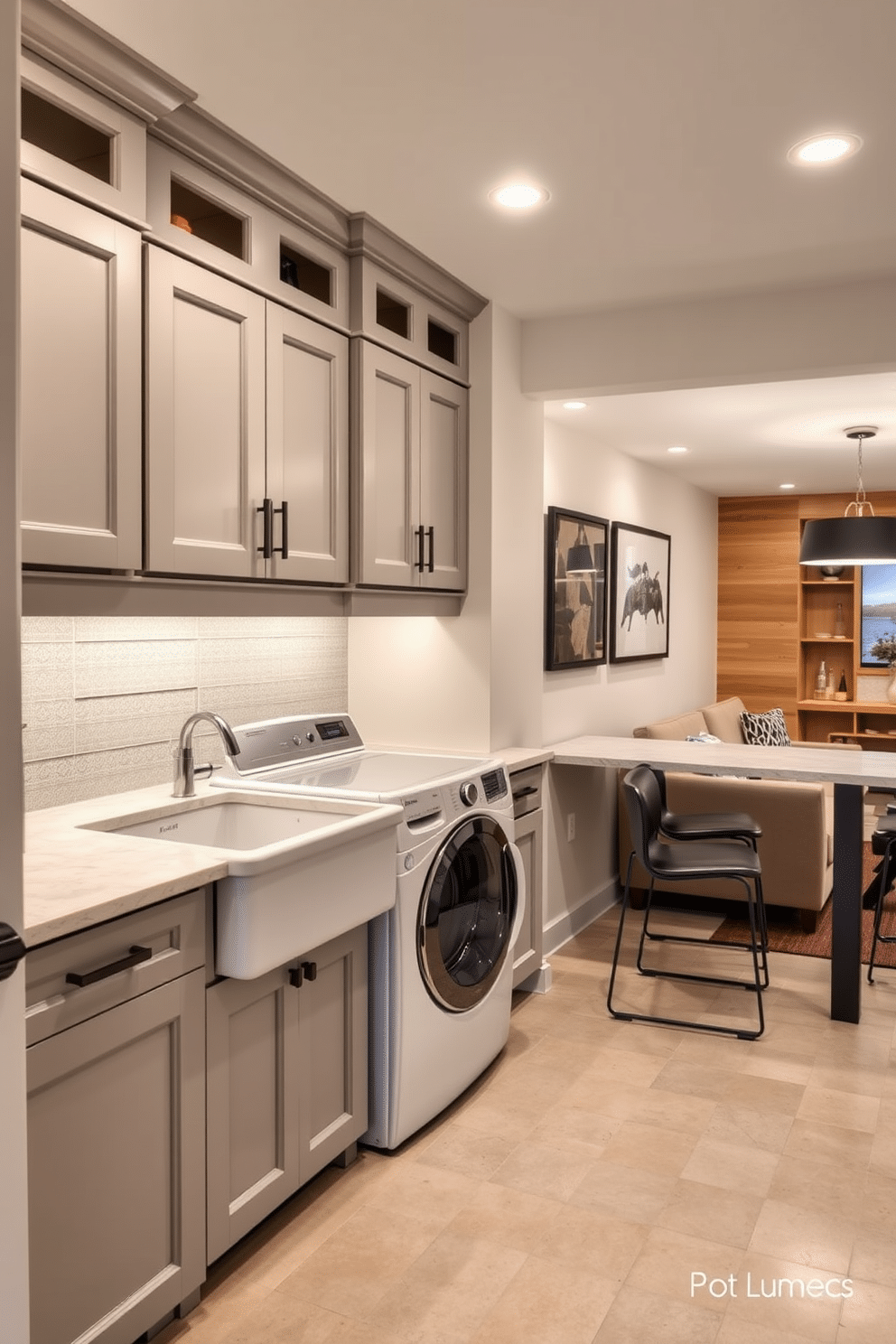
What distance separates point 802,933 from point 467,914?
2287 millimetres

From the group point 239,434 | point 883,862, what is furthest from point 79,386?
point 883,862

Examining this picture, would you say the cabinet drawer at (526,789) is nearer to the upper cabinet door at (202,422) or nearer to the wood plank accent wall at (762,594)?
the upper cabinet door at (202,422)

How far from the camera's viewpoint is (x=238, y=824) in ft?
8.66

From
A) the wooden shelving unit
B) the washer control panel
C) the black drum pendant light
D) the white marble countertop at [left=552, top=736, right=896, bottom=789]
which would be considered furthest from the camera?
the wooden shelving unit

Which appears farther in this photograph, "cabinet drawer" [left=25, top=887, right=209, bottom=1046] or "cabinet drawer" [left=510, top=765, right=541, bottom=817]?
"cabinet drawer" [left=510, top=765, right=541, bottom=817]

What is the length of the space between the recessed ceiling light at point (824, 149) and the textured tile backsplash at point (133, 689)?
1.91 metres

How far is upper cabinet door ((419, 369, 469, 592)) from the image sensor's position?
333 cm

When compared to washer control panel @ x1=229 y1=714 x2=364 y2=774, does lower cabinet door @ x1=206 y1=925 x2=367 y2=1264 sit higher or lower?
lower

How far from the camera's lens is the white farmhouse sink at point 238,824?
2.50m

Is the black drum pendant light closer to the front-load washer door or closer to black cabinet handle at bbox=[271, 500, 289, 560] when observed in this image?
the front-load washer door

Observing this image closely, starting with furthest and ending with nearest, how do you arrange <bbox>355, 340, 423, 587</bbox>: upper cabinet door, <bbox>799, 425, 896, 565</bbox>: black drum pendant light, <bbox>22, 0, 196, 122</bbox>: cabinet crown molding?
<bbox>799, 425, 896, 565</bbox>: black drum pendant light, <bbox>355, 340, 423, 587</bbox>: upper cabinet door, <bbox>22, 0, 196, 122</bbox>: cabinet crown molding

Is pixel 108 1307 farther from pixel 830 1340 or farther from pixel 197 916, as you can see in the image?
pixel 830 1340

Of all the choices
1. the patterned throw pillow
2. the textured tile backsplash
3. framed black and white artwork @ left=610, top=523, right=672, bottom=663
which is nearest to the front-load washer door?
the textured tile backsplash

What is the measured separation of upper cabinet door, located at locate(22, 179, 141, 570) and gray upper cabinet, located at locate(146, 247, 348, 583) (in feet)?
0.27
